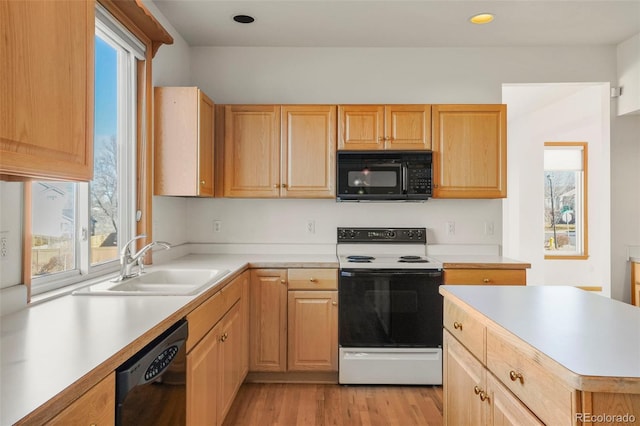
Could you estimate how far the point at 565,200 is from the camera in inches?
229

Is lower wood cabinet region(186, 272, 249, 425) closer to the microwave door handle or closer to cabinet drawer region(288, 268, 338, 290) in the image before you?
cabinet drawer region(288, 268, 338, 290)

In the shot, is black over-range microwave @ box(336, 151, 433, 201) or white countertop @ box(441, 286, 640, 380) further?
black over-range microwave @ box(336, 151, 433, 201)

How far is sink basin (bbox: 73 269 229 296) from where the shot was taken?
5.28 ft

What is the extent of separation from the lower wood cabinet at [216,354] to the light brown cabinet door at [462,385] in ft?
3.59

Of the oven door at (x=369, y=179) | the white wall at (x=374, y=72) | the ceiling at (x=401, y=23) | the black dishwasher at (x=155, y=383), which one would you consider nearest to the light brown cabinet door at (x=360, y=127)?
the oven door at (x=369, y=179)

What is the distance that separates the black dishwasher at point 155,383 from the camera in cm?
102

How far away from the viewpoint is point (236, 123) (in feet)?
9.95

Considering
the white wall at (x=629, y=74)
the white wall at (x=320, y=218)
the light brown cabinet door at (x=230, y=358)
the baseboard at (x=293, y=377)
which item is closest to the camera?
the light brown cabinet door at (x=230, y=358)

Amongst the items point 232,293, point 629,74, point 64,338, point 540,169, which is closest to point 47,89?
point 64,338

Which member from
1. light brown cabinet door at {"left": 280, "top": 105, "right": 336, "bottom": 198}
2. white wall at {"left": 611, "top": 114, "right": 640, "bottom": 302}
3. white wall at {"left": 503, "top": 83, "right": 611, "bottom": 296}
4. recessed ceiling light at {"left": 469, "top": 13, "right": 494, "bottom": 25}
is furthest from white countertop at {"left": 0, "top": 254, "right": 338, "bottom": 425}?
white wall at {"left": 503, "top": 83, "right": 611, "bottom": 296}

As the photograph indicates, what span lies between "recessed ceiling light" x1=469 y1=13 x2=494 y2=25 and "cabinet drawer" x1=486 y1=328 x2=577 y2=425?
2414 millimetres

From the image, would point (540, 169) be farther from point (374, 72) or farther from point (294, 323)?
point (294, 323)

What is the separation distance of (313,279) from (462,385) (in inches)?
54.2

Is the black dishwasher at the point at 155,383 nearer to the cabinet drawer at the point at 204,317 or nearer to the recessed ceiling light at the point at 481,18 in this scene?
the cabinet drawer at the point at 204,317
